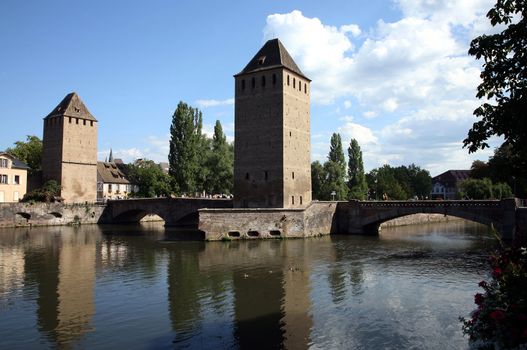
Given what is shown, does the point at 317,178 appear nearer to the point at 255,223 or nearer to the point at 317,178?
the point at 317,178

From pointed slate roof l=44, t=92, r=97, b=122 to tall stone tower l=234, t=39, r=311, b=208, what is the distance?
27.2m

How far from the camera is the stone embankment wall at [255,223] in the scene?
1355 inches

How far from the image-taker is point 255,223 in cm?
3534

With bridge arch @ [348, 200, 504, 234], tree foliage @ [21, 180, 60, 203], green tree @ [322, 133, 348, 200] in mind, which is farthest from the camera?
green tree @ [322, 133, 348, 200]

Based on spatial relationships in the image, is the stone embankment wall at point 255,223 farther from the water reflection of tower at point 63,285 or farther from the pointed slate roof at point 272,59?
the pointed slate roof at point 272,59

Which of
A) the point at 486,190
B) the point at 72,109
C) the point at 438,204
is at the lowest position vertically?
the point at 438,204

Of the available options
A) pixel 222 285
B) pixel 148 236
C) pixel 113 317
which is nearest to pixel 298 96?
pixel 148 236

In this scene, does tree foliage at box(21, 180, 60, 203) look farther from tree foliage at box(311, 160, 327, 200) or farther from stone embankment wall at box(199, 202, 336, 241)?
tree foliage at box(311, 160, 327, 200)

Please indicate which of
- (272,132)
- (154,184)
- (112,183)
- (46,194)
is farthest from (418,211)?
(112,183)

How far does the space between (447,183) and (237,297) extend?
11019 cm

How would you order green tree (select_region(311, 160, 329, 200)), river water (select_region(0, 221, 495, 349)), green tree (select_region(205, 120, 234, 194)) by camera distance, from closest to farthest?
1. river water (select_region(0, 221, 495, 349))
2. green tree (select_region(205, 120, 234, 194))
3. green tree (select_region(311, 160, 329, 200))

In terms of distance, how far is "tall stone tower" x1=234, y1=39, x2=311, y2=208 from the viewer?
40.2 meters

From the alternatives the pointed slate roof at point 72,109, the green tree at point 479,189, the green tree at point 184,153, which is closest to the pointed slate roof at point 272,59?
the green tree at point 184,153

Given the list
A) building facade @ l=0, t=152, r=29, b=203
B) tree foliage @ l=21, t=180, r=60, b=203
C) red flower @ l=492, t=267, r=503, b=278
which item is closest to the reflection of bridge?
tree foliage @ l=21, t=180, r=60, b=203
